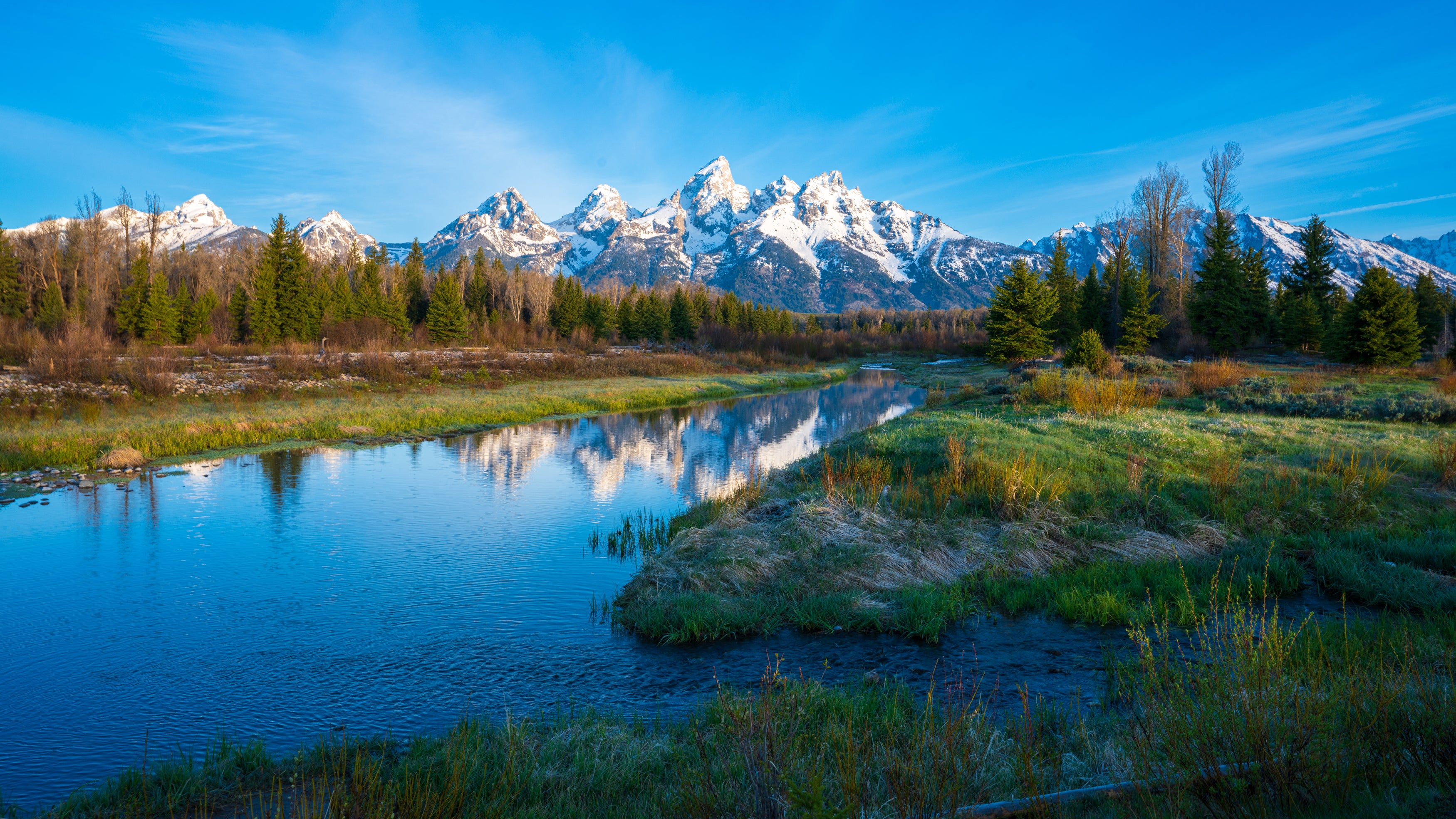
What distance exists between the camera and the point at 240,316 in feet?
198

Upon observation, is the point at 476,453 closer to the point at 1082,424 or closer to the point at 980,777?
the point at 1082,424

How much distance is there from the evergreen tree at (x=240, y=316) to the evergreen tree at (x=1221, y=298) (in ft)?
239

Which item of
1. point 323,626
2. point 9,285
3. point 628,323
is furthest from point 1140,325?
point 9,285

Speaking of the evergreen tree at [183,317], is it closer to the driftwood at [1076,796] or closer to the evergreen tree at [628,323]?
the evergreen tree at [628,323]

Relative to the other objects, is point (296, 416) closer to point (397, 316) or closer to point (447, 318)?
point (447, 318)

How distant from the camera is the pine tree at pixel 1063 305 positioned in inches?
2379

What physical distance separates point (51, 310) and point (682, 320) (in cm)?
6105

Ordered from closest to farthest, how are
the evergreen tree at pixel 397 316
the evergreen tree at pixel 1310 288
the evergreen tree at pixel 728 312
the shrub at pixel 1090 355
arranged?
the shrub at pixel 1090 355
the evergreen tree at pixel 1310 288
the evergreen tree at pixel 397 316
the evergreen tree at pixel 728 312

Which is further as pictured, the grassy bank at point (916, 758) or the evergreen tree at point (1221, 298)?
the evergreen tree at point (1221, 298)

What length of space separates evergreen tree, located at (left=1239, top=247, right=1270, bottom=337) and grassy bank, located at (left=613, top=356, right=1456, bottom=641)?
36.1 m

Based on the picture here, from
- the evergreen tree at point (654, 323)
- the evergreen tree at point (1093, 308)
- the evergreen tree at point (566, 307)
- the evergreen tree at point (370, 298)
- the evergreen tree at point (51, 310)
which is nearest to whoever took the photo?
the evergreen tree at point (51, 310)

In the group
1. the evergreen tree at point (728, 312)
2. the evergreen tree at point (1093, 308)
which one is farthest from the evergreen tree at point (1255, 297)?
the evergreen tree at point (728, 312)

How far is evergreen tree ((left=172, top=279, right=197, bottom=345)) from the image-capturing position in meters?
55.6

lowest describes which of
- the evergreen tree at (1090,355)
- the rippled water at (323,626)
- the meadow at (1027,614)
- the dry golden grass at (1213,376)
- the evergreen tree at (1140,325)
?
the rippled water at (323,626)
